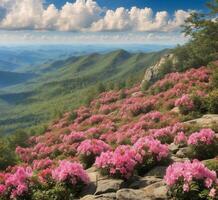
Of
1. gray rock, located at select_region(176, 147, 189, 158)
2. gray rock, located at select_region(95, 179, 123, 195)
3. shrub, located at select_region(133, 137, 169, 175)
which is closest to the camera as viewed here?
gray rock, located at select_region(95, 179, 123, 195)

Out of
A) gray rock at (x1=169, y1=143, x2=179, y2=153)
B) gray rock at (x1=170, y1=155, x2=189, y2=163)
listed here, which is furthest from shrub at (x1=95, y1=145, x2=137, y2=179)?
gray rock at (x1=169, y1=143, x2=179, y2=153)

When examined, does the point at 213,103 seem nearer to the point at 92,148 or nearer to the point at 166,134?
the point at 166,134

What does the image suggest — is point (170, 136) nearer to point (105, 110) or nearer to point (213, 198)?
point (213, 198)

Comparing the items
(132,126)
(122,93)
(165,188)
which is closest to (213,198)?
(165,188)

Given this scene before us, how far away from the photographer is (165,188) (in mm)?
10227

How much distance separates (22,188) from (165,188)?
14.5 ft

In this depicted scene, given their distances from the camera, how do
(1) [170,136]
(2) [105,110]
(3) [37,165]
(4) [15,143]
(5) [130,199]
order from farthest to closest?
(2) [105,110], (4) [15,143], (3) [37,165], (1) [170,136], (5) [130,199]

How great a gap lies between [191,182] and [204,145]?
12.8 ft

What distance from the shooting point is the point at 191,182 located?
9.12 meters

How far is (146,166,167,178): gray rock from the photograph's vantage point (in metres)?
11.6

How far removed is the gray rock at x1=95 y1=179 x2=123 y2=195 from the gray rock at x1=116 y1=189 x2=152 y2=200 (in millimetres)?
837

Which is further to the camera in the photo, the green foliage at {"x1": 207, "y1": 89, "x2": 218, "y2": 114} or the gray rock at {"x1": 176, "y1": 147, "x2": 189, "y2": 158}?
the green foliage at {"x1": 207, "y1": 89, "x2": 218, "y2": 114}

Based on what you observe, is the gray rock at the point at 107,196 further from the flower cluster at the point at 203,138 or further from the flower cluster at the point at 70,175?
the flower cluster at the point at 203,138

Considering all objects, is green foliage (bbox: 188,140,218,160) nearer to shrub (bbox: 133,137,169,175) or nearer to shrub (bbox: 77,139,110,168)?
shrub (bbox: 133,137,169,175)
